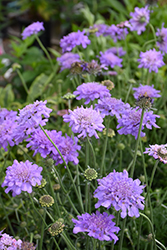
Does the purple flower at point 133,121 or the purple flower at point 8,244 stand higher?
the purple flower at point 133,121

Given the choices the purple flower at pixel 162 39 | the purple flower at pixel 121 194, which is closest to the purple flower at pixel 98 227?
the purple flower at pixel 121 194

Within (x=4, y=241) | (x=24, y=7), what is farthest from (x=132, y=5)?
(x=4, y=241)

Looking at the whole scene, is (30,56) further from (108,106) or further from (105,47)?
(108,106)

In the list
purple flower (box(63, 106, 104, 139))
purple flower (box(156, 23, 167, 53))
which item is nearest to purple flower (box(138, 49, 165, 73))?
purple flower (box(156, 23, 167, 53))

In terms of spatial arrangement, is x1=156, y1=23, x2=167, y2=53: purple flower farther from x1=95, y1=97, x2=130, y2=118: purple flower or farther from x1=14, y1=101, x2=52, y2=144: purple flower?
x1=14, y1=101, x2=52, y2=144: purple flower

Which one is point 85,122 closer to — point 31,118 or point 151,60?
point 31,118

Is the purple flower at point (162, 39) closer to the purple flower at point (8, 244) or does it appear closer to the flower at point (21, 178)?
the flower at point (21, 178)
